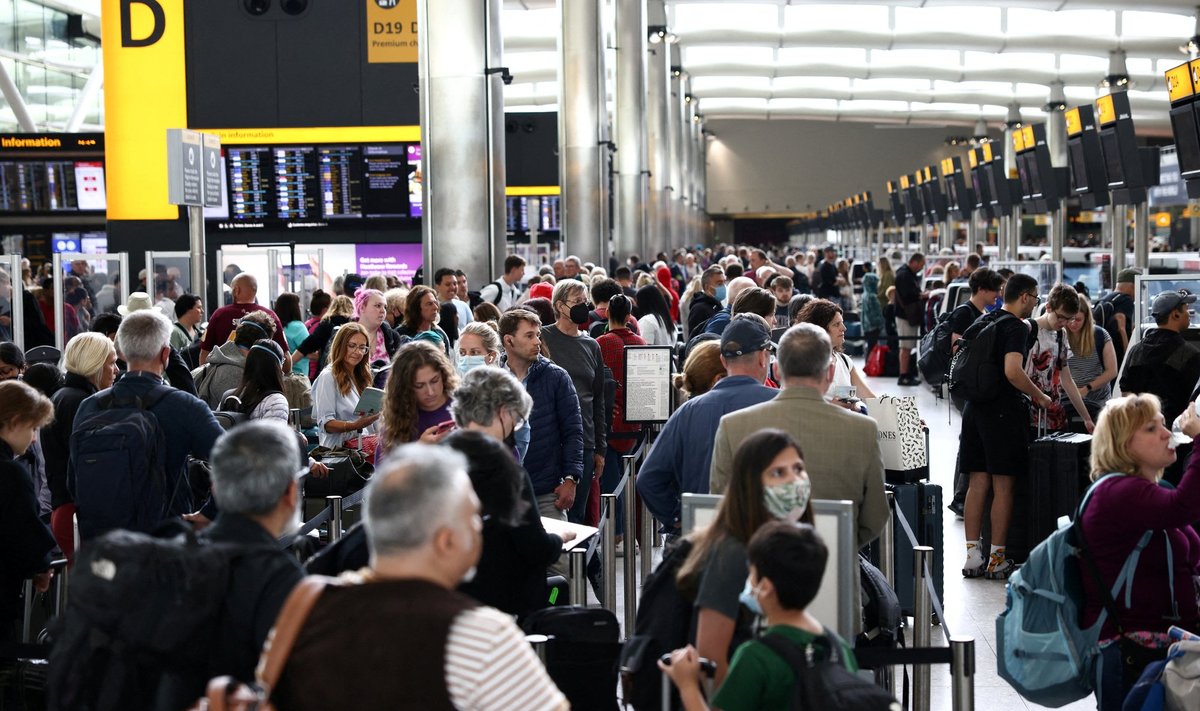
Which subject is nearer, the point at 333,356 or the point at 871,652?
the point at 871,652

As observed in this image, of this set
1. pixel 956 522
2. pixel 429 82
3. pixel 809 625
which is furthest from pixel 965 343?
pixel 429 82

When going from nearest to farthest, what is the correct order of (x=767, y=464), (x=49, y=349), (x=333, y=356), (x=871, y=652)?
(x=767, y=464) < (x=871, y=652) < (x=333, y=356) < (x=49, y=349)

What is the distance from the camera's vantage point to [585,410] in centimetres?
766

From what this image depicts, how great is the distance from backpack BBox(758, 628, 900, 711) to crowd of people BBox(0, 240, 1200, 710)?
0.12ft

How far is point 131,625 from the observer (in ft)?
9.39

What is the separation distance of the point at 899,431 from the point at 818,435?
5.94ft

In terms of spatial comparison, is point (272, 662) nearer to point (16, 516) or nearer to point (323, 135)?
point (16, 516)

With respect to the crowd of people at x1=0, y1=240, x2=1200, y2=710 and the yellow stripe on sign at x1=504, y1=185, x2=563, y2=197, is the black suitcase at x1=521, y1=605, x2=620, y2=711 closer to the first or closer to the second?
the crowd of people at x1=0, y1=240, x2=1200, y2=710

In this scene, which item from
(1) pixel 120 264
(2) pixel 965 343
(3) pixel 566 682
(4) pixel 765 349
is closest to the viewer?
(3) pixel 566 682

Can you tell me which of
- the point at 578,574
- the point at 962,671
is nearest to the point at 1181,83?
the point at 578,574

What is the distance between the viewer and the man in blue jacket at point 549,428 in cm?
646

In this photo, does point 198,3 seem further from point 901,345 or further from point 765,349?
point 765,349

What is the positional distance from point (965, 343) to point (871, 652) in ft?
15.0

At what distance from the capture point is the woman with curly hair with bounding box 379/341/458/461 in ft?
18.2
